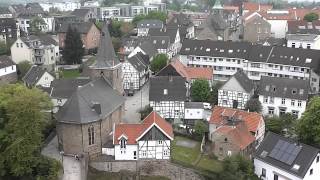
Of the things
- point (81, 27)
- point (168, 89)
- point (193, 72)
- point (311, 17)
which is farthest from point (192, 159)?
point (311, 17)

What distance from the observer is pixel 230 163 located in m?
48.0

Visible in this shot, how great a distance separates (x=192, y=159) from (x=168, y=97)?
44.7ft

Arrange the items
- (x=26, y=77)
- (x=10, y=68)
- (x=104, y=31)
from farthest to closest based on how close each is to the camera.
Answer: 1. (x=10, y=68)
2. (x=26, y=77)
3. (x=104, y=31)

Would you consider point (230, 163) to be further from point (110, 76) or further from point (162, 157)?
point (110, 76)

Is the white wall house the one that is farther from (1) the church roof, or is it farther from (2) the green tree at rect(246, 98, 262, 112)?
(1) the church roof

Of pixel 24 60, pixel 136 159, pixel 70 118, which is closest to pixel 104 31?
pixel 70 118

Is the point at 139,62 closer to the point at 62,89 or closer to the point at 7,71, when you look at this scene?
the point at 62,89

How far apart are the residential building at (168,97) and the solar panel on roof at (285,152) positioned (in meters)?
17.8

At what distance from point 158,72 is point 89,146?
29.2 meters

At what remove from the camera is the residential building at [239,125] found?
175 ft

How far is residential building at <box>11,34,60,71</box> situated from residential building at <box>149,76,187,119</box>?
3589 centimetres

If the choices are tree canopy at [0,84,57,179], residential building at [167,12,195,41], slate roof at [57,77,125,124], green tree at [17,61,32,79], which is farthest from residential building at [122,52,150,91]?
residential building at [167,12,195,41]

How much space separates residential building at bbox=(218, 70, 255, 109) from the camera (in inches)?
2655

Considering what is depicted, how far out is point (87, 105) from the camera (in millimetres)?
52250
